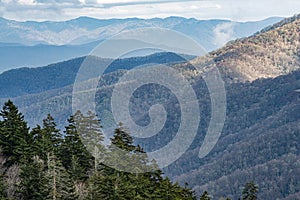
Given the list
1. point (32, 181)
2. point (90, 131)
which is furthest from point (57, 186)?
point (90, 131)

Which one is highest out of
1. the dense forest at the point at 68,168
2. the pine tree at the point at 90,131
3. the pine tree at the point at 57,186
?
the pine tree at the point at 90,131

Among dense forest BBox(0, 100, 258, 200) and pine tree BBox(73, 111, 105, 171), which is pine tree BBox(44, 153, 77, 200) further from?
pine tree BBox(73, 111, 105, 171)

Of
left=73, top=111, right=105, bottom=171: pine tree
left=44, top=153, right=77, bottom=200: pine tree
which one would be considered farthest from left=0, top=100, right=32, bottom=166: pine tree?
left=44, top=153, right=77, bottom=200: pine tree

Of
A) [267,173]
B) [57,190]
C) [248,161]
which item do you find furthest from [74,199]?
[248,161]

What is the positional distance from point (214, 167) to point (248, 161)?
48.5 ft

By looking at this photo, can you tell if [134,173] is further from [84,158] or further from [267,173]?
[267,173]

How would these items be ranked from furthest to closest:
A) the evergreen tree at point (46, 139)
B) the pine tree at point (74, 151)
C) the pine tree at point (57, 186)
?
the pine tree at point (74, 151)
the evergreen tree at point (46, 139)
the pine tree at point (57, 186)

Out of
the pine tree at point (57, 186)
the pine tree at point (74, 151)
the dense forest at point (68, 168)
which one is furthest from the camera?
the pine tree at point (74, 151)

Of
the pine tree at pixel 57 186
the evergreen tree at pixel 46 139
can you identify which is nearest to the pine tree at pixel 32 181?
the pine tree at pixel 57 186

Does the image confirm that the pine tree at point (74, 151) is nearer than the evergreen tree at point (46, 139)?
No

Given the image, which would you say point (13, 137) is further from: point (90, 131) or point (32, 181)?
point (32, 181)

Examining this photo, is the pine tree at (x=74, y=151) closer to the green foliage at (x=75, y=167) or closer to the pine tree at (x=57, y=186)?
the green foliage at (x=75, y=167)

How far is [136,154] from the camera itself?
37.8 m

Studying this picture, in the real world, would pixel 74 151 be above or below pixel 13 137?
below
